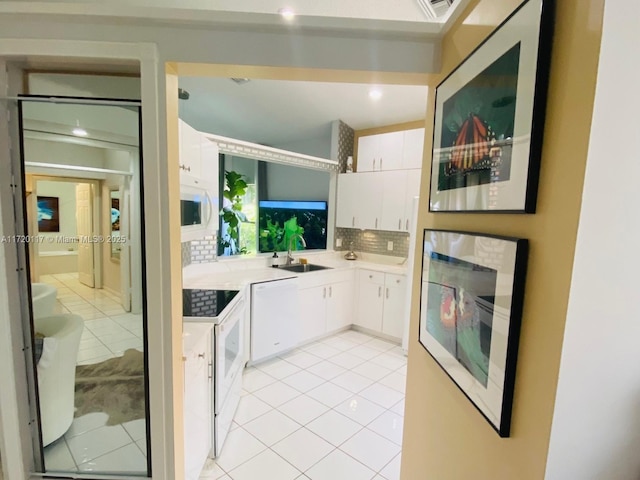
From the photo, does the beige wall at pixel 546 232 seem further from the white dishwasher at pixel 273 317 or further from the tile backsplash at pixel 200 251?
the tile backsplash at pixel 200 251

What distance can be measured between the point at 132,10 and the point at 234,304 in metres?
1.75

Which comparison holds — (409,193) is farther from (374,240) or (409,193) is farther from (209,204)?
(209,204)

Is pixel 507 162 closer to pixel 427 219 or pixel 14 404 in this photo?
pixel 427 219

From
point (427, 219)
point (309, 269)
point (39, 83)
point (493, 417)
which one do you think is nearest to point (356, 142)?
point (309, 269)

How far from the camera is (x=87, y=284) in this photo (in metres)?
1.28

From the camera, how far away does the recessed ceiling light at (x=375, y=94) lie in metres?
3.20

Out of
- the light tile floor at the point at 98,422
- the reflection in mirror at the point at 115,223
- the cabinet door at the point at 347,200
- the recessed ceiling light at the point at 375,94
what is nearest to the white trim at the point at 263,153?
the cabinet door at the point at 347,200

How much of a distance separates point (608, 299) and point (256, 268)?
10.8ft

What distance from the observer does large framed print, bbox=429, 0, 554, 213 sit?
0.67m

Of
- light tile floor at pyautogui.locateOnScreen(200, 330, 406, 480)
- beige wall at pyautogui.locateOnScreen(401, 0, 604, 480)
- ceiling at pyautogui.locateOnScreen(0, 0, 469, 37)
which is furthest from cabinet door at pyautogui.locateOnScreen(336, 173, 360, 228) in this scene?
beige wall at pyautogui.locateOnScreen(401, 0, 604, 480)

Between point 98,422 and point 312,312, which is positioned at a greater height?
point 98,422

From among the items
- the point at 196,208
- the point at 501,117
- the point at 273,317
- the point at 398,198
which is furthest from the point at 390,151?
the point at 501,117

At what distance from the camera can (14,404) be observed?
1199 millimetres

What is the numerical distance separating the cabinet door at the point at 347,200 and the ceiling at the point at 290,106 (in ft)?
2.58
